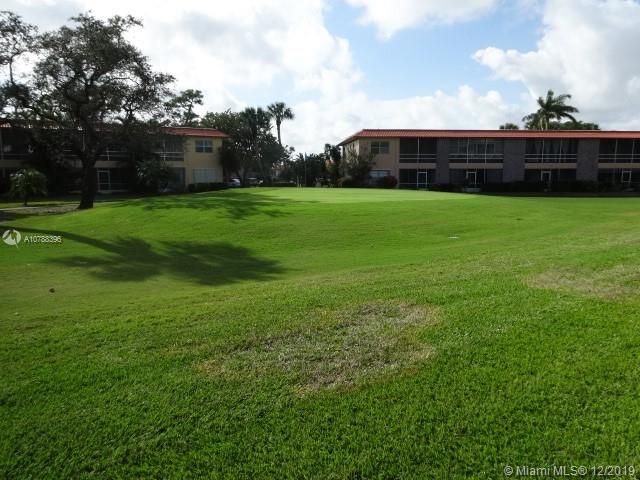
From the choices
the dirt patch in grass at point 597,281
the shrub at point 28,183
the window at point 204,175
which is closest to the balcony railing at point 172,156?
the window at point 204,175

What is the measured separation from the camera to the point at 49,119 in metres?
31.2

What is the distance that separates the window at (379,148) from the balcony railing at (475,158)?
7.37 metres

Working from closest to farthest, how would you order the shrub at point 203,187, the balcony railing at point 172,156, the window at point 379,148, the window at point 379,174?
the shrub at point 203,187, the window at point 379,174, the window at point 379,148, the balcony railing at point 172,156

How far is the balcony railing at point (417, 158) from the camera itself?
174 feet

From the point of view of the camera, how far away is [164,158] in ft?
173

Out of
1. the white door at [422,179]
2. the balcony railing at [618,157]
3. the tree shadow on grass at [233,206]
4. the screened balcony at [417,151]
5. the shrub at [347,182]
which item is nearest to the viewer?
the tree shadow on grass at [233,206]

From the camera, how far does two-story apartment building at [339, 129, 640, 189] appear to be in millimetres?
53000

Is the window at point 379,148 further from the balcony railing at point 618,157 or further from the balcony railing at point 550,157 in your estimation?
the balcony railing at point 618,157

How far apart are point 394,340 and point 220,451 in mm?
2259

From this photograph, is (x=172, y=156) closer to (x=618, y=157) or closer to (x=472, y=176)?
(x=472, y=176)

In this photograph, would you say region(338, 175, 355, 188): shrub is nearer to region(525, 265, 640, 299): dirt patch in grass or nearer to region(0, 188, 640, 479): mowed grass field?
region(0, 188, 640, 479): mowed grass field

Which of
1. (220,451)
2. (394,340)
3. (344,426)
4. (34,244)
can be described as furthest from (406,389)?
(34,244)

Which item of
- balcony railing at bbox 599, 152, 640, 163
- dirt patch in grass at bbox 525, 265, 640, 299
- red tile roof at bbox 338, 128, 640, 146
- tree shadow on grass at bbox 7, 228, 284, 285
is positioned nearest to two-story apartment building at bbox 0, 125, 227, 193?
red tile roof at bbox 338, 128, 640, 146

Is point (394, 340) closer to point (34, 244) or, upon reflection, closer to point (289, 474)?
point (289, 474)
